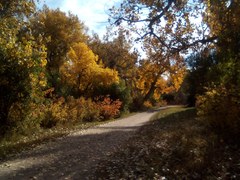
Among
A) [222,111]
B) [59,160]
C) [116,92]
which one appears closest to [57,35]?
[116,92]

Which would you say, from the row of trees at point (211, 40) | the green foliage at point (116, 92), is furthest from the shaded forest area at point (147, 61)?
the green foliage at point (116, 92)

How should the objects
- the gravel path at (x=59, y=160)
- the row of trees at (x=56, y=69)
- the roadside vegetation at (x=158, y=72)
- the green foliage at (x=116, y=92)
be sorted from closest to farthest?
the gravel path at (x=59, y=160)
the roadside vegetation at (x=158, y=72)
the row of trees at (x=56, y=69)
the green foliage at (x=116, y=92)

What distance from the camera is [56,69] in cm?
4778

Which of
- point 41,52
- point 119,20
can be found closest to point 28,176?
point 41,52

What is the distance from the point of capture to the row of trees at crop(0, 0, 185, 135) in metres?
16.7

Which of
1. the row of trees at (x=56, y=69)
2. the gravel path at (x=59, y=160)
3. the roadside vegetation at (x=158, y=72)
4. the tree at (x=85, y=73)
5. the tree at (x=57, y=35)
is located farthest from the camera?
the tree at (x=57, y=35)

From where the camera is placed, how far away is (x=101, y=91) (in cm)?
4234

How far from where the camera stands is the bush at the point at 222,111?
13062mm

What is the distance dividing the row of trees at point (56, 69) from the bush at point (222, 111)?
620 centimetres

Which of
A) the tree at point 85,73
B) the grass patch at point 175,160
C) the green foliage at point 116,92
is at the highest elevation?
the tree at point 85,73

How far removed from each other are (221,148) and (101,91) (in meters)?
30.2

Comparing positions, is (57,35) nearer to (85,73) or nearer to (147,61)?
(85,73)

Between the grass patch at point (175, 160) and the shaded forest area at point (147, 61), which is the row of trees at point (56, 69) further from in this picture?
the grass patch at point (175, 160)

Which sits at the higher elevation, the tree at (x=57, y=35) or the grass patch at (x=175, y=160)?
the tree at (x=57, y=35)
